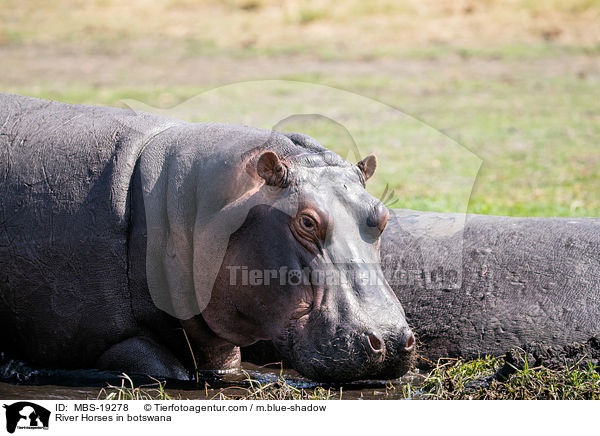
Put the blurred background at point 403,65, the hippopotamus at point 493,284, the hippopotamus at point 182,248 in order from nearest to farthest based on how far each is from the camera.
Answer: the hippopotamus at point 182,248
the hippopotamus at point 493,284
the blurred background at point 403,65

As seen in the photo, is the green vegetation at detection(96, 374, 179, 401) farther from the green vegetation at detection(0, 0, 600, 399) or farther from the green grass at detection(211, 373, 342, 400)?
the green grass at detection(211, 373, 342, 400)

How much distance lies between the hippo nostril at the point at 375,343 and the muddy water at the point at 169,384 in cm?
50

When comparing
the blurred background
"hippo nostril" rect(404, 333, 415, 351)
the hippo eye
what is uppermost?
the hippo eye

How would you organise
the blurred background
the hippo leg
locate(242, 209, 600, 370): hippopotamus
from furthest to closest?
the blurred background
locate(242, 209, 600, 370): hippopotamus
the hippo leg

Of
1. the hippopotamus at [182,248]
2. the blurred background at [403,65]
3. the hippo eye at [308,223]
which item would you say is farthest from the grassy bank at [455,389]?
the blurred background at [403,65]

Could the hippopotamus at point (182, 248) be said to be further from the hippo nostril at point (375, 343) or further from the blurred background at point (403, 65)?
the blurred background at point (403, 65)

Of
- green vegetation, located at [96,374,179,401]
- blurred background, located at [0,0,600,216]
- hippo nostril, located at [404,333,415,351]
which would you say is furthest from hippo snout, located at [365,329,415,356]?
blurred background, located at [0,0,600,216]

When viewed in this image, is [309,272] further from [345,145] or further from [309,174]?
[345,145]

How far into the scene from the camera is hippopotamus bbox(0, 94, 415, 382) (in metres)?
4.39

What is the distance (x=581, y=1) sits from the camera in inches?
979

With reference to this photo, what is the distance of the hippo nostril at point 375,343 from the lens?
419cm
